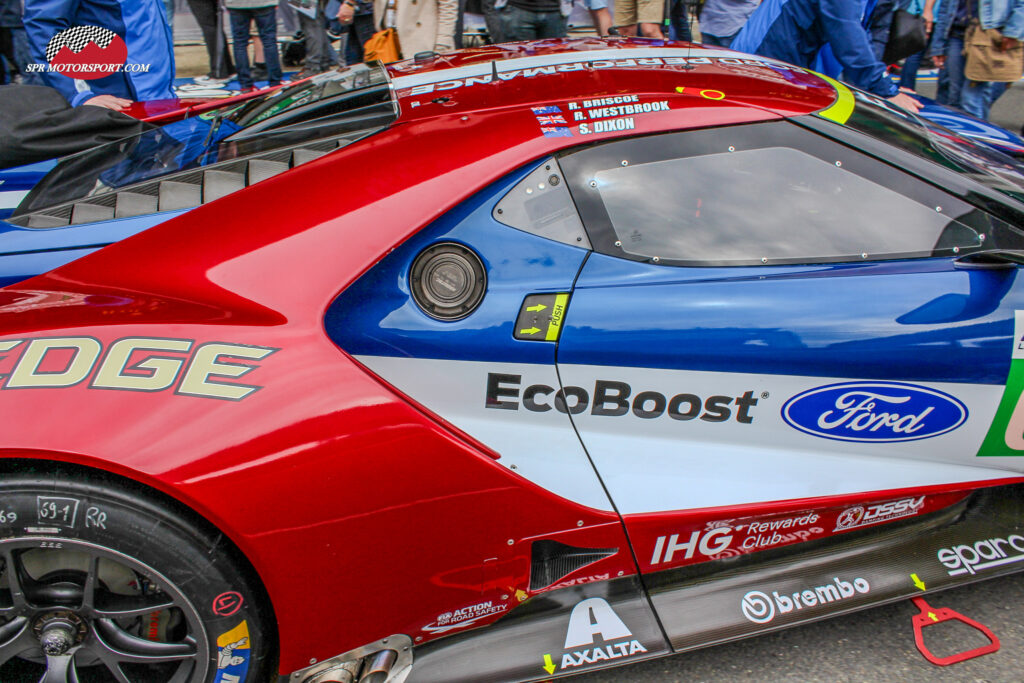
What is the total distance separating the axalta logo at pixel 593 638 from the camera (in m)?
1.70

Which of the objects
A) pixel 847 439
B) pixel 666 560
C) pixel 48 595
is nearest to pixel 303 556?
pixel 48 595

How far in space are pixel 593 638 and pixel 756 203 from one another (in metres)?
1.03

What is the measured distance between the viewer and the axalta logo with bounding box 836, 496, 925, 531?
6.13ft

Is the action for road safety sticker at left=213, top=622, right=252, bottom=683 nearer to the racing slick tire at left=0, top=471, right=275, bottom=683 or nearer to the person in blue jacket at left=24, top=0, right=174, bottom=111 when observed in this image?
the racing slick tire at left=0, top=471, right=275, bottom=683

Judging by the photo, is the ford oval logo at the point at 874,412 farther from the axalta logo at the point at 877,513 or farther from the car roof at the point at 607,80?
the car roof at the point at 607,80

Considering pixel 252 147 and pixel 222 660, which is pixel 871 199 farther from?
pixel 222 660

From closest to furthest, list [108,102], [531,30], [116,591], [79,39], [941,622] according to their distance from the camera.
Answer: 1. [116,591]
2. [941,622]
3. [108,102]
4. [79,39]
5. [531,30]

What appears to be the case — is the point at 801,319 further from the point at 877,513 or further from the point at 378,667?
the point at 378,667

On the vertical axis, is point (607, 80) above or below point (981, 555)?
above

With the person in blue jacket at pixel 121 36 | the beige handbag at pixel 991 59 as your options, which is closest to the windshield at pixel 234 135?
the person in blue jacket at pixel 121 36

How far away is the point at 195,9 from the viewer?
22.0ft

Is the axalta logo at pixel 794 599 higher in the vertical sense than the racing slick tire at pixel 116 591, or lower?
lower

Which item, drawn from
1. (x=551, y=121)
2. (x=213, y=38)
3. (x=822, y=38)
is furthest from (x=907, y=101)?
(x=213, y=38)

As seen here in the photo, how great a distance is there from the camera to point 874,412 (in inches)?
68.2
